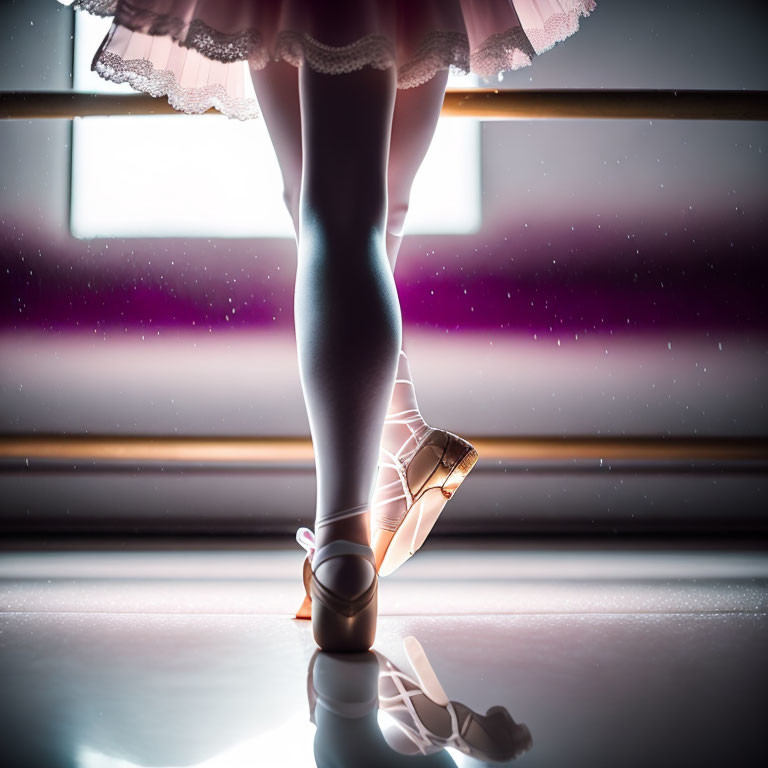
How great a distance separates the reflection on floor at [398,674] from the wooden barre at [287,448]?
0.26 meters

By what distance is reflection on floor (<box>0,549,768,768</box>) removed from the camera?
13.2 inches

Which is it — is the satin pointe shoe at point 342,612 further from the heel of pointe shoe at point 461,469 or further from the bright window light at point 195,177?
the bright window light at point 195,177

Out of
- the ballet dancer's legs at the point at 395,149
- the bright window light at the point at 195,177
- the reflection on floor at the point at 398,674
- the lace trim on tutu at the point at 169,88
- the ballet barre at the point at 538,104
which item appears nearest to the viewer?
the reflection on floor at the point at 398,674

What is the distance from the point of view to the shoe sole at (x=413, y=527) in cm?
64

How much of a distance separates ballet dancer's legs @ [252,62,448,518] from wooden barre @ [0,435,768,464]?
35 cm

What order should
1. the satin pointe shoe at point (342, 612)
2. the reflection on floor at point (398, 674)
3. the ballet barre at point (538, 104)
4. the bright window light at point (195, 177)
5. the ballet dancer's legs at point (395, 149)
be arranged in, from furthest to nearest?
the bright window light at point (195, 177)
the ballet barre at point (538, 104)
the ballet dancer's legs at point (395, 149)
the satin pointe shoe at point (342, 612)
the reflection on floor at point (398, 674)

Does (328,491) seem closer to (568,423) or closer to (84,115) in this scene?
(568,423)

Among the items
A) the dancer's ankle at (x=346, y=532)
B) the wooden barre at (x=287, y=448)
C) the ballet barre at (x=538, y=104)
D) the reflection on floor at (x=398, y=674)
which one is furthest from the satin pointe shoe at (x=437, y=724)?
the ballet barre at (x=538, y=104)

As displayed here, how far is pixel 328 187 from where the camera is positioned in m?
0.54

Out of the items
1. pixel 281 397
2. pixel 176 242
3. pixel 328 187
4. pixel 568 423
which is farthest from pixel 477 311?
pixel 328 187

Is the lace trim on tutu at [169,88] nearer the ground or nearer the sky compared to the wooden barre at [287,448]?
nearer the sky

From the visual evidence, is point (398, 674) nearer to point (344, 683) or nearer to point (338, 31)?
point (344, 683)

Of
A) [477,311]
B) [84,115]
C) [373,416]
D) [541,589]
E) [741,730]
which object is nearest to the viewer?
[741,730]

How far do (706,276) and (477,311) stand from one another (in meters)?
0.38
